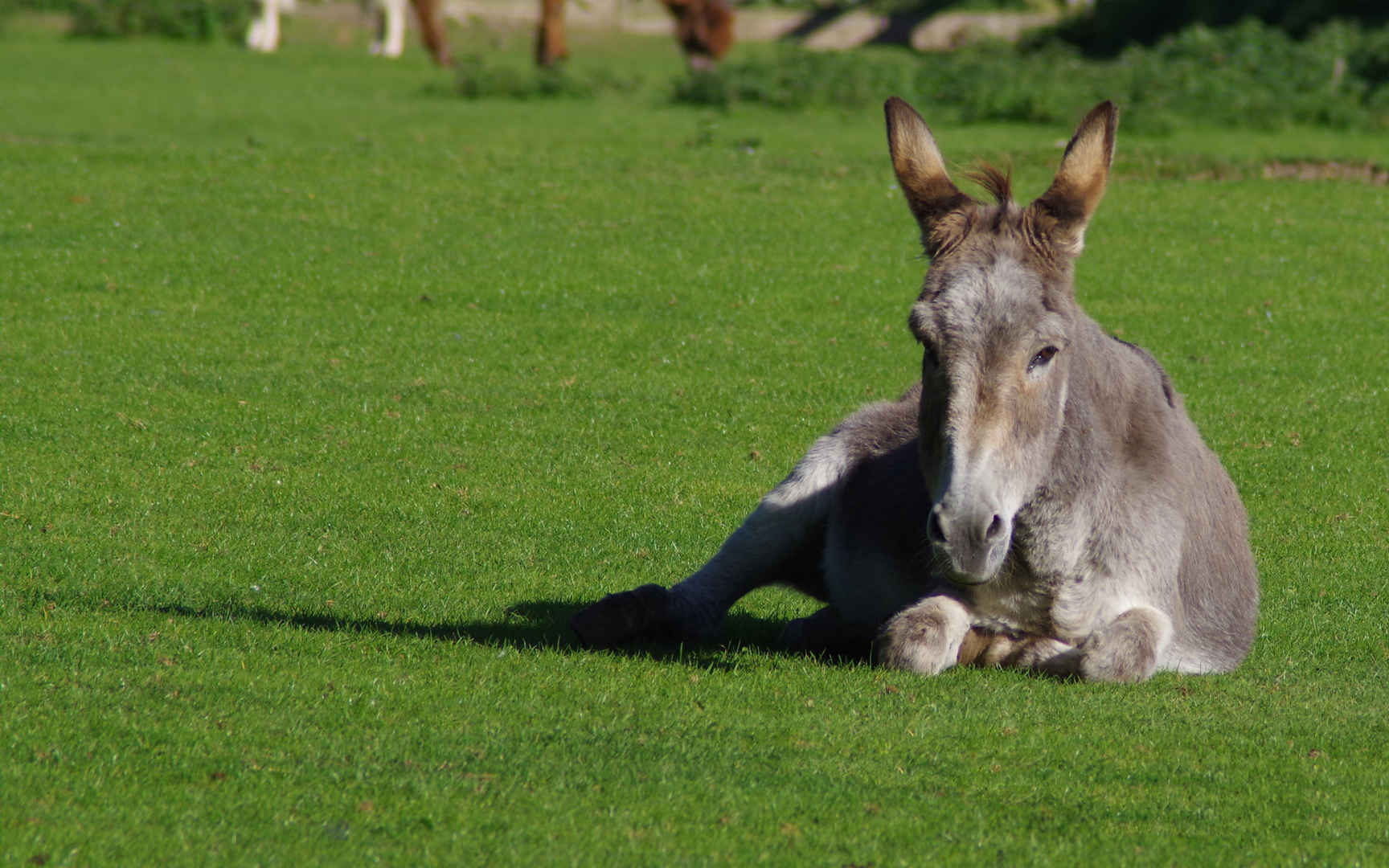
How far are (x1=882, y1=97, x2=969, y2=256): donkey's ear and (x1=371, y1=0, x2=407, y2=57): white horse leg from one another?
4555 centimetres

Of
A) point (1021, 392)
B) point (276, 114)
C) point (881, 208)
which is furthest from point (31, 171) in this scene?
point (1021, 392)

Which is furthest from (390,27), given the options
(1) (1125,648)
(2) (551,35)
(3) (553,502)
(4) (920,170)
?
(1) (1125,648)

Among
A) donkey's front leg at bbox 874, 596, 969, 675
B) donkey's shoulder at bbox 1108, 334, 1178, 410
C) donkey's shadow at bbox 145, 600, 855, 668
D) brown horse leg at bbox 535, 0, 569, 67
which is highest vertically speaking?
brown horse leg at bbox 535, 0, 569, 67

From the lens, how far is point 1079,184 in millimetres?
6891

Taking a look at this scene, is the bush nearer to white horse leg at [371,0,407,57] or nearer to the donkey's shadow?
white horse leg at [371,0,407,57]

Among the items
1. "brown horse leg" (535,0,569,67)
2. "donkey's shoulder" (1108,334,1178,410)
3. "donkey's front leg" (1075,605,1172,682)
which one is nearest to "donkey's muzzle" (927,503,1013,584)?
"donkey's front leg" (1075,605,1172,682)

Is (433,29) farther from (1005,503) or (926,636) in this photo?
(1005,503)

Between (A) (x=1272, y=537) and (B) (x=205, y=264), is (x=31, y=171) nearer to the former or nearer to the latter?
(B) (x=205, y=264)

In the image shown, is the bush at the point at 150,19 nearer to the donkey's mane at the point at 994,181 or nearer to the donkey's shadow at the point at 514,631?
the donkey's shadow at the point at 514,631

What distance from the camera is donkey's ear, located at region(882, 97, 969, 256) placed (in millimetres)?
7051

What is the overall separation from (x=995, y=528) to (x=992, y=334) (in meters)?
0.81

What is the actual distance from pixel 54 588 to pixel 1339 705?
21.5 feet

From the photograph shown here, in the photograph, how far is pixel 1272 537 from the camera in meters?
11.0

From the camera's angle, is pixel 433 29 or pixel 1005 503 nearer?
pixel 1005 503
